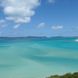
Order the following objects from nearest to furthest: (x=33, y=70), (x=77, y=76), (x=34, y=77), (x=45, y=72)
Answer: (x=77, y=76)
(x=34, y=77)
(x=45, y=72)
(x=33, y=70)

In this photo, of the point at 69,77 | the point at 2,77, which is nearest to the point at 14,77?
the point at 2,77

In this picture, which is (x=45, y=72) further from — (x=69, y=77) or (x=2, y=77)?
(x=69, y=77)

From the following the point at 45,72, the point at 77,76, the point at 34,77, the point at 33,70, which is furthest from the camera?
the point at 33,70

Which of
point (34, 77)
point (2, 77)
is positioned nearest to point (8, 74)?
point (2, 77)

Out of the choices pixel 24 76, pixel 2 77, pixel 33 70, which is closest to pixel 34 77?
pixel 24 76

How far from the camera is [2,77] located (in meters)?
8.12

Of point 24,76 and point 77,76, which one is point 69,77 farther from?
point 24,76

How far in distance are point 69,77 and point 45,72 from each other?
310cm

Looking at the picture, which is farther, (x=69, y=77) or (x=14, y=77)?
(x=14, y=77)

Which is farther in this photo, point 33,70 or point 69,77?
point 33,70

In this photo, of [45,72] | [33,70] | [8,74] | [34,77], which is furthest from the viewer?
[33,70]

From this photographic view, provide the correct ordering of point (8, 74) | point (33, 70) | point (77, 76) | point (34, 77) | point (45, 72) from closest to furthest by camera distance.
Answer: point (77, 76) < point (34, 77) < point (8, 74) < point (45, 72) < point (33, 70)

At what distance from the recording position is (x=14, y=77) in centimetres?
802

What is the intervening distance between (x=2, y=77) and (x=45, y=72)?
1.80 m
